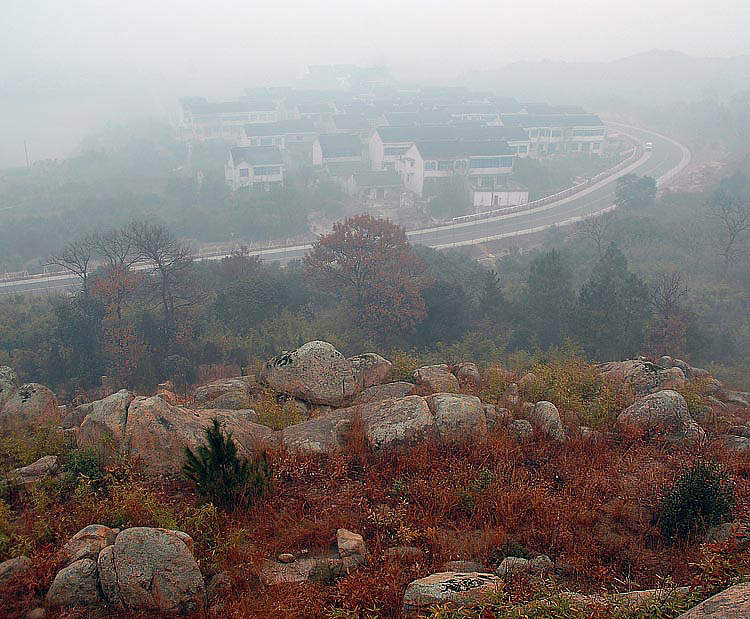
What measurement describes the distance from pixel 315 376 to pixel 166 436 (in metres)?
3.17

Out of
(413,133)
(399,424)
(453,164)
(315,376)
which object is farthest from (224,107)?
(399,424)

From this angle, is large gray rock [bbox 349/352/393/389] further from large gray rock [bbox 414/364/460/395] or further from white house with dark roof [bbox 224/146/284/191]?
white house with dark roof [bbox 224/146/284/191]

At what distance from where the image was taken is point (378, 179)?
48000 mm

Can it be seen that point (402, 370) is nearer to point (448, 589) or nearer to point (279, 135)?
point (448, 589)

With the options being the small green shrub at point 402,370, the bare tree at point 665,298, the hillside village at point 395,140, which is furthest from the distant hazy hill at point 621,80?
the small green shrub at point 402,370

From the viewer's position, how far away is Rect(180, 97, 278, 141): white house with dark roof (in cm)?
6806

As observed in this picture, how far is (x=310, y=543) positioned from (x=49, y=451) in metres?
3.90

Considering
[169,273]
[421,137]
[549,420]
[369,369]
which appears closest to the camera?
[549,420]

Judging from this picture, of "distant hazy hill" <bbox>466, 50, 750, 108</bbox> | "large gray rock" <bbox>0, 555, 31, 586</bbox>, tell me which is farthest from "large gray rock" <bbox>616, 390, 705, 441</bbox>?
"distant hazy hill" <bbox>466, 50, 750, 108</bbox>

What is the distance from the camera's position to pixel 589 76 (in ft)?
387

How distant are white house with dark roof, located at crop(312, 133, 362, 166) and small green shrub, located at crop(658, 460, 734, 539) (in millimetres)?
50535

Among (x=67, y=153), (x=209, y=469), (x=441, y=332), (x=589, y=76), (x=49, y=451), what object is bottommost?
(x=441, y=332)

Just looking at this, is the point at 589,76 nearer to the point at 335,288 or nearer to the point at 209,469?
the point at 335,288

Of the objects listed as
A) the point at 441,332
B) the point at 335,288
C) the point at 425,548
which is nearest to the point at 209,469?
the point at 425,548
